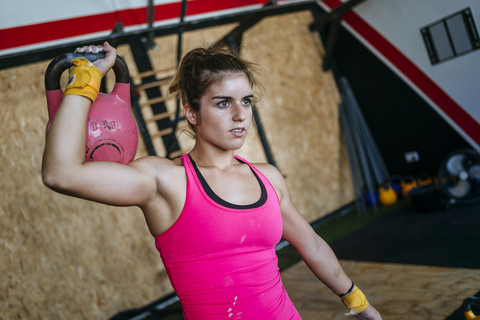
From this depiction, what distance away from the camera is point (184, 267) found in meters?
1.02

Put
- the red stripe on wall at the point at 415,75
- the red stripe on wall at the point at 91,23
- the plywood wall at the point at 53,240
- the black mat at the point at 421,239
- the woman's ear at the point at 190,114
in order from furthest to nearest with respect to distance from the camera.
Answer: the red stripe on wall at the point at 415,75 < the red stripe on wall at the point at 91,23 < the plywood wall at the point at 53,240 < the black mat at the point at 421,239 < the woman's ear at the point at 190,114

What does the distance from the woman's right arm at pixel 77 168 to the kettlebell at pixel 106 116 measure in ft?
0.38

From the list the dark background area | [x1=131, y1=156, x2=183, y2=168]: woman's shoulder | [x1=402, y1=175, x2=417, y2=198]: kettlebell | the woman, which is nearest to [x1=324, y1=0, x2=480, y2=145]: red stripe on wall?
the dark background area

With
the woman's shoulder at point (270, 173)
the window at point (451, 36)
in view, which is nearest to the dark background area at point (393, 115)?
the window at point (451, 36)

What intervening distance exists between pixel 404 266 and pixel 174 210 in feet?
8.30

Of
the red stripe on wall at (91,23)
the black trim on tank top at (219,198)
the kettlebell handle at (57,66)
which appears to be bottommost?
the black trim on tank top at (219,198)

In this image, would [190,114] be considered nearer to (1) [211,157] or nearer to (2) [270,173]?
(1) [211,157]

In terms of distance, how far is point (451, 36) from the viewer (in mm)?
4203

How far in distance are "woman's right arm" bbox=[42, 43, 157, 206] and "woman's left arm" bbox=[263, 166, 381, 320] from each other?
21.7 inches

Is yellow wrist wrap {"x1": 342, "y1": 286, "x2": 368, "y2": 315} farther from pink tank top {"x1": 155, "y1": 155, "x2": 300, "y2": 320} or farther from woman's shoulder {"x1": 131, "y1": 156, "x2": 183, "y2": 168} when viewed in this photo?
woman's shoulder {"x1": 131, "y1": 156, "x2": 183, "y2": 168}

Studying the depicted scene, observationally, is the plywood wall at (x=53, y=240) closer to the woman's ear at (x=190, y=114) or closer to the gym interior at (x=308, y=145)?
the gym interior at (x=308, y=145)

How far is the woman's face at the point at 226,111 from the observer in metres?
1.10

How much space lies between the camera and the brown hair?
1116 mm

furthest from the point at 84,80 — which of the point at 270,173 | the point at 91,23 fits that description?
the point at 91,23
